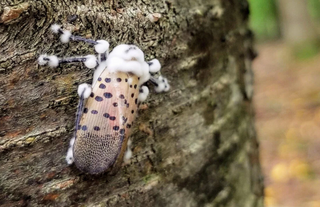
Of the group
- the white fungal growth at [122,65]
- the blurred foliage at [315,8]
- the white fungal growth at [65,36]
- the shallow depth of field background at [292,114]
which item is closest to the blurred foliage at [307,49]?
the shallow depth of field background at [292,114]

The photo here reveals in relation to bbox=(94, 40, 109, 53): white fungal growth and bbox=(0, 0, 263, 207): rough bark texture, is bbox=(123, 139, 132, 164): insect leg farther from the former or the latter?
bbox=(94, 40, 109, 53): white fungal growth

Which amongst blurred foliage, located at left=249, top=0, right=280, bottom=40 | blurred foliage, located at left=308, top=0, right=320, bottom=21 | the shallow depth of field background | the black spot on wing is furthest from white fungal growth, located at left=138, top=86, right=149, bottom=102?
blurred foliage, located at left=249, top=0, right=280, bottom=40

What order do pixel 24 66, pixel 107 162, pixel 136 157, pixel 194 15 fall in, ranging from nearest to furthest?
pixel 24 66, pixel 107 162, pixel 136 157, pixel 194 15

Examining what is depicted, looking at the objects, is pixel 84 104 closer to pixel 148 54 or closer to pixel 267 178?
pixel 148 54

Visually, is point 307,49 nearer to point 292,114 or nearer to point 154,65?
point 292,114

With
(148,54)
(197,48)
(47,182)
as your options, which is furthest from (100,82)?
(197,48)
